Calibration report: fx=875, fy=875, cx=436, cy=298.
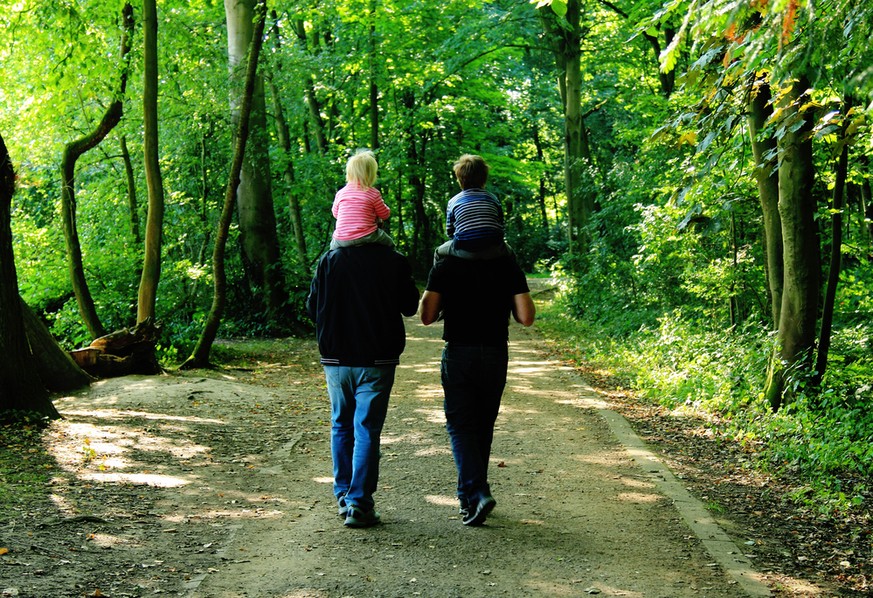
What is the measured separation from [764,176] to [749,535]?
3101mm

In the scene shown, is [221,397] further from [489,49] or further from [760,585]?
[489,49]

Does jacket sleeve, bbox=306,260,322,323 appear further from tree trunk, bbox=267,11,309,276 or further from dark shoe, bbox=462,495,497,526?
tree trunk, bbox=267,11,309,276

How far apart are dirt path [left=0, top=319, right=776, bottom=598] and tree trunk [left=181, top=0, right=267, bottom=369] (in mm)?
3462

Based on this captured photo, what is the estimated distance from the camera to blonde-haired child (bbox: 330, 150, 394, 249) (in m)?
5.72

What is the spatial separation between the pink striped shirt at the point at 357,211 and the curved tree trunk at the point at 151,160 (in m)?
7.69

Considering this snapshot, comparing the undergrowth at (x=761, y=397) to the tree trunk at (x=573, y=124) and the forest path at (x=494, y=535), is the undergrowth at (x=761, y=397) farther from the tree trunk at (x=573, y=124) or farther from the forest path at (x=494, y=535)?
the tree trunk at (x=573, y=124)

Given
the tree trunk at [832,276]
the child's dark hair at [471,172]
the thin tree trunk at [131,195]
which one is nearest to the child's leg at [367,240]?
the child's dark hair at [471,172]

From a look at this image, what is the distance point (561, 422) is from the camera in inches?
389

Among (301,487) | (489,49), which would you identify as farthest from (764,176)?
(489,49)

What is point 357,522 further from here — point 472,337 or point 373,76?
point 373,76

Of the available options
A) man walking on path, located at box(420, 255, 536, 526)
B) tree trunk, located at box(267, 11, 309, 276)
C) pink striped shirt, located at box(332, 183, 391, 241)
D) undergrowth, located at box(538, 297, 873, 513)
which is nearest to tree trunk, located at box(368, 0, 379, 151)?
tree trunk, located at box(267, 11, 309, 276)

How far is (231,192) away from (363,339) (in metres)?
8.25

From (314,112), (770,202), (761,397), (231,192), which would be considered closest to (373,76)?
(314,112)

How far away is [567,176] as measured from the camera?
80.3ft
